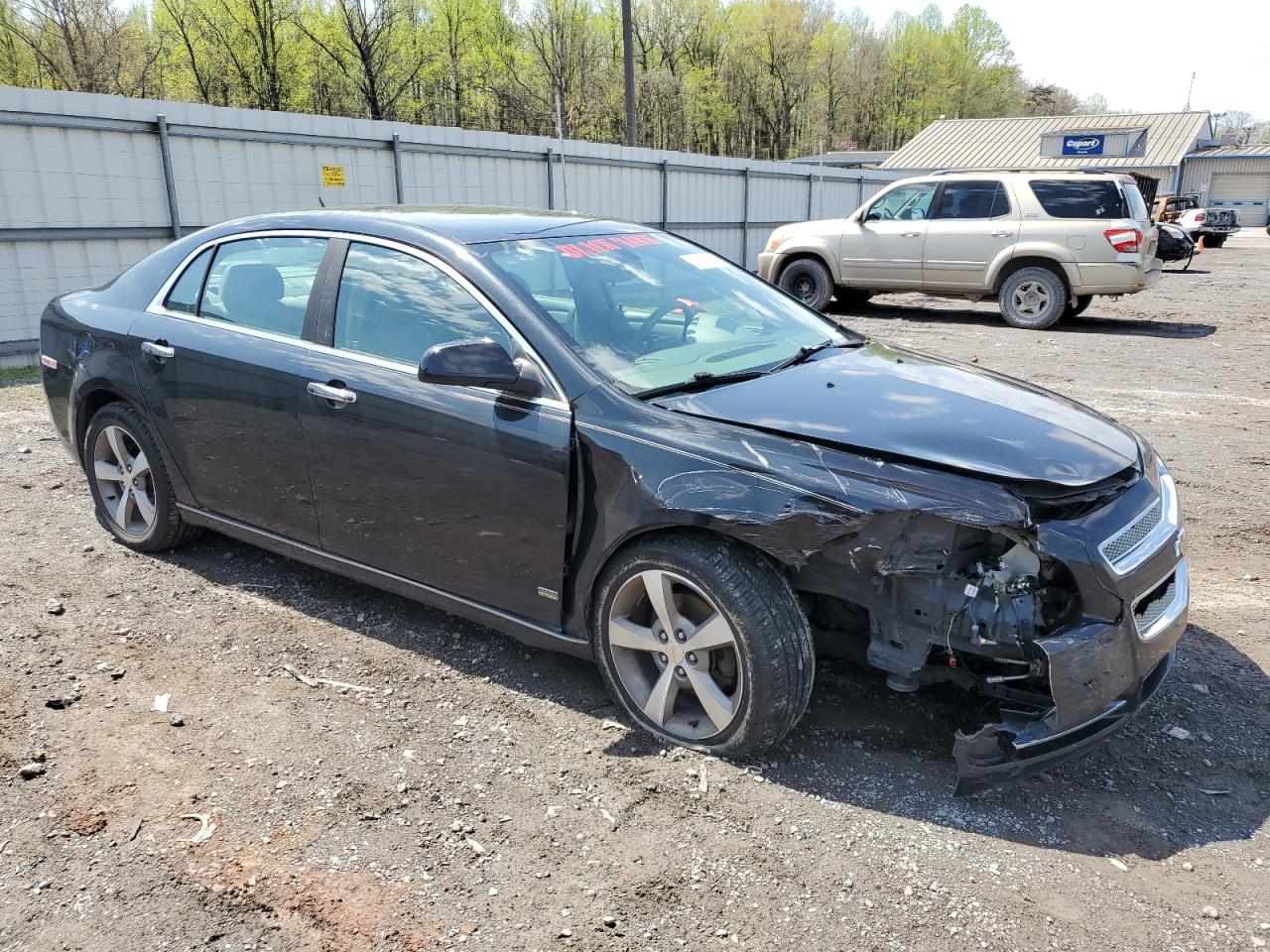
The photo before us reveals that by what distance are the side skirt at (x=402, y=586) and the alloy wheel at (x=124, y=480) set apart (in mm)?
286

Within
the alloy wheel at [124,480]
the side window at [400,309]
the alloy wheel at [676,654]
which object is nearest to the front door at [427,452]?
the side window at [400,309]

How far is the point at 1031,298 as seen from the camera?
12734 millimetres

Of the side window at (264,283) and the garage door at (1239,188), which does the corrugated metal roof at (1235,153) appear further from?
the side window at (264,283)

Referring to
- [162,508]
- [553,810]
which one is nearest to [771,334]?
[553,810]

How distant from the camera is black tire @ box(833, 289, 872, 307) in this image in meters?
14.9

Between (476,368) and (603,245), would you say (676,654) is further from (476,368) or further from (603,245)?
(603,245)

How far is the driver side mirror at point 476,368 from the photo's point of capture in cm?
305

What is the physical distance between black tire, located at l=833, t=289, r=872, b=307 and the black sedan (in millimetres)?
11172

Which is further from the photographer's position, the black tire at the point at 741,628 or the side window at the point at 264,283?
the side window at the point at 264,283

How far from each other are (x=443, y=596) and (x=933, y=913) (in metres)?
1.93

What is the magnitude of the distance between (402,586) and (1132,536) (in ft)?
8.11

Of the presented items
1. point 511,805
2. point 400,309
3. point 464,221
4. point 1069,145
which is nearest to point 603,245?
point 464,221

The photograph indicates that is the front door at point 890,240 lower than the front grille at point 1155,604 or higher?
higher

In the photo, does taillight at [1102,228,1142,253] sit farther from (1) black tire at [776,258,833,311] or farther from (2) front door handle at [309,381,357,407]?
(2) front door handle at [309,381,357,407]
